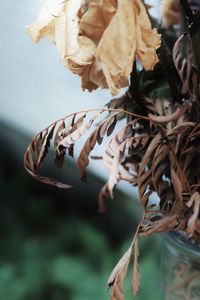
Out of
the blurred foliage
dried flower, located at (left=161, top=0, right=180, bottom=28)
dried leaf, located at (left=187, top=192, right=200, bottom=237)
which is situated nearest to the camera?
dried leaf, located at (left=187, top=192, right=200, bottom=237)

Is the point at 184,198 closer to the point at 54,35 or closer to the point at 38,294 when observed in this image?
the point at 54,35


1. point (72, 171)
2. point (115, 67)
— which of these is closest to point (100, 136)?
point (115, 67)

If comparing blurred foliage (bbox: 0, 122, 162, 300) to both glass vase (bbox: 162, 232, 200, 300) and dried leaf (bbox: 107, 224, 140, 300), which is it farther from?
dried leaf (bbox: 107, 224, 140, 300)

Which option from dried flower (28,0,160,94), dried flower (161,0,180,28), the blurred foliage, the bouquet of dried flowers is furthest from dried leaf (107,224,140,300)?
the blurred foliage

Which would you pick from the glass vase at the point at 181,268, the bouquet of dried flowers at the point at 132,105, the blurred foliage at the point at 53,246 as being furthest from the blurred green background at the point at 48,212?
the bouquet of dried flowers at the point at 132,105

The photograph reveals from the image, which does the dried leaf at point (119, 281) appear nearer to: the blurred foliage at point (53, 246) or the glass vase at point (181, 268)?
the glass vase at point (181, 268)
